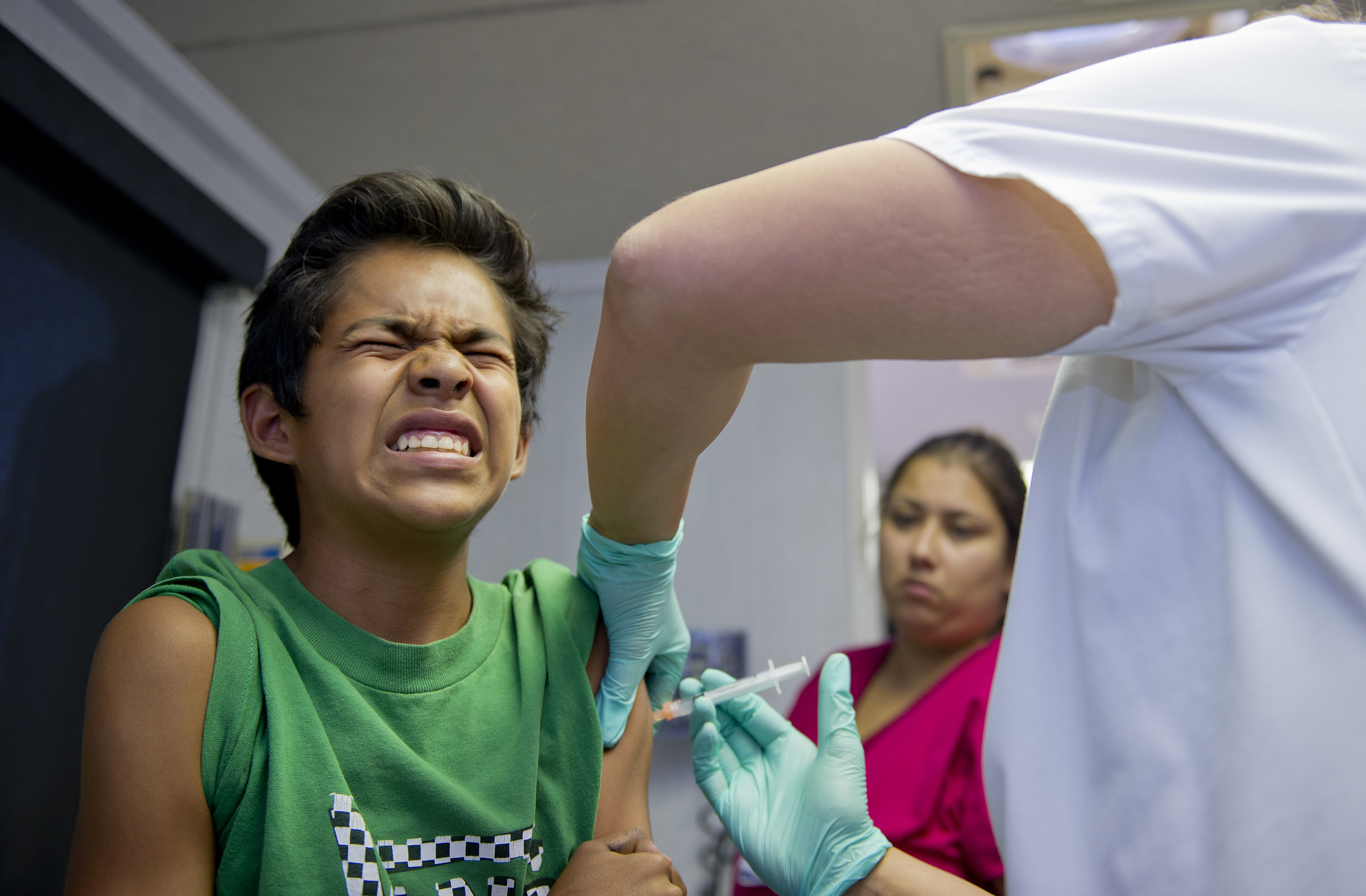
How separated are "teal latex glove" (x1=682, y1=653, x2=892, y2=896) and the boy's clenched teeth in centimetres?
38

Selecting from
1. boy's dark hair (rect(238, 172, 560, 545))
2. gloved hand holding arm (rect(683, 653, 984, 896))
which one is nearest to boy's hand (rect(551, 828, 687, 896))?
gloved hand holding arm (rect(683, 653, 984, 896))

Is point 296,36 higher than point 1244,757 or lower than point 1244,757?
higher

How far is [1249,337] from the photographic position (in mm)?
625

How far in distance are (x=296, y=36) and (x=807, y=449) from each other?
1726mm

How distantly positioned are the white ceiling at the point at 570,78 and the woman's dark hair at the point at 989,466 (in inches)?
29.6

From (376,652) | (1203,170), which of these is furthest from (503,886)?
(1203,170)

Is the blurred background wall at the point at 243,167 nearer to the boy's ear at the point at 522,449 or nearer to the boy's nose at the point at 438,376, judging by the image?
the boy's ear at the point at 522,449

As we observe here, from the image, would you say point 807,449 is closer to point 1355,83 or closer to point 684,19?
point 684,19

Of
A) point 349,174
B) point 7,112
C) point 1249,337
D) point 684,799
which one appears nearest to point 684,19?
point 349,174

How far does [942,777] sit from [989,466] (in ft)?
2.56

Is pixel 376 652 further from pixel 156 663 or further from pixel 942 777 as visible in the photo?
pixel 942 777

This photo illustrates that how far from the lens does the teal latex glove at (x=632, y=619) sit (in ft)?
3.44

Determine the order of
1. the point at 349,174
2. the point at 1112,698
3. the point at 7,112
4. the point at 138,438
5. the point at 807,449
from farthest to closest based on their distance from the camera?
the point at 807,449
the point at 349,174
the point at 138,438
the point at 7,112
the point at 1112,698

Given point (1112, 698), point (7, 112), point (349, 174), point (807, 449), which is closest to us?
point (1112, 698)
